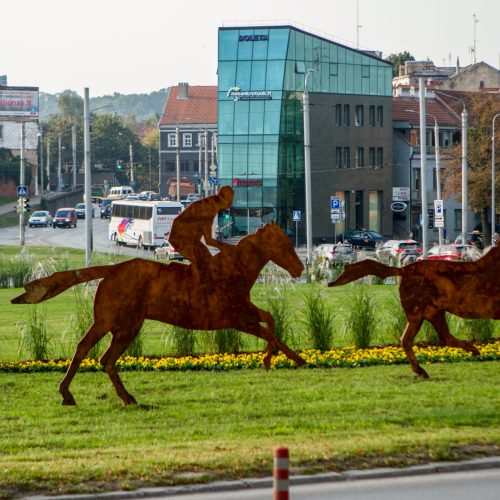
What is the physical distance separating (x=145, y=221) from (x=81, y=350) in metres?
55.0

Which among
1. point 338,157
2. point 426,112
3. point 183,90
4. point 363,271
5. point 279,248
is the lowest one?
point 363,271

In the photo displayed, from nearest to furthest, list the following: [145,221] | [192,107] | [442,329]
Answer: [442,329]
[145,221]
[192,107]

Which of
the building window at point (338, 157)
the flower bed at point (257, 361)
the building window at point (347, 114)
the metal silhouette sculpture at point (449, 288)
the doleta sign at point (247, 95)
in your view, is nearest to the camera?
the metal silhouette sculpture at point (449, 288)

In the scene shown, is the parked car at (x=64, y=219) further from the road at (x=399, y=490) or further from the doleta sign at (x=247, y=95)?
the road at (x=399, y=490)

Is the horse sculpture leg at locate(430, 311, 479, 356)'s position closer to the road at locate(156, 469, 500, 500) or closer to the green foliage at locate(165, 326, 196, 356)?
the green foliage at locate(165, 326, 196, 356)

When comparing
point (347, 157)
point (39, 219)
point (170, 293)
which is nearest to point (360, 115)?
point (347, 157)

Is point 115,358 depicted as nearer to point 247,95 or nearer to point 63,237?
point 247,95

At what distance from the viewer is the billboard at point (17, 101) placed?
119438 millimetres

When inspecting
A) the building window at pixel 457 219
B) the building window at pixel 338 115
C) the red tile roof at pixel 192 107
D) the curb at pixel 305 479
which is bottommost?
the curb at pixel 305 479

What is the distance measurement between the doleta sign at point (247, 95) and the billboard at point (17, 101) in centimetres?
4953

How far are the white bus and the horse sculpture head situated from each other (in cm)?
4936

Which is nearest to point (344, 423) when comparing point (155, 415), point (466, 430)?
point (466, 430)

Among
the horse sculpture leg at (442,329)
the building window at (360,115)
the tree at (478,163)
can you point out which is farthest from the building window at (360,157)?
the horse sculpture leg at (442,329)

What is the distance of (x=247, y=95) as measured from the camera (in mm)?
74750
